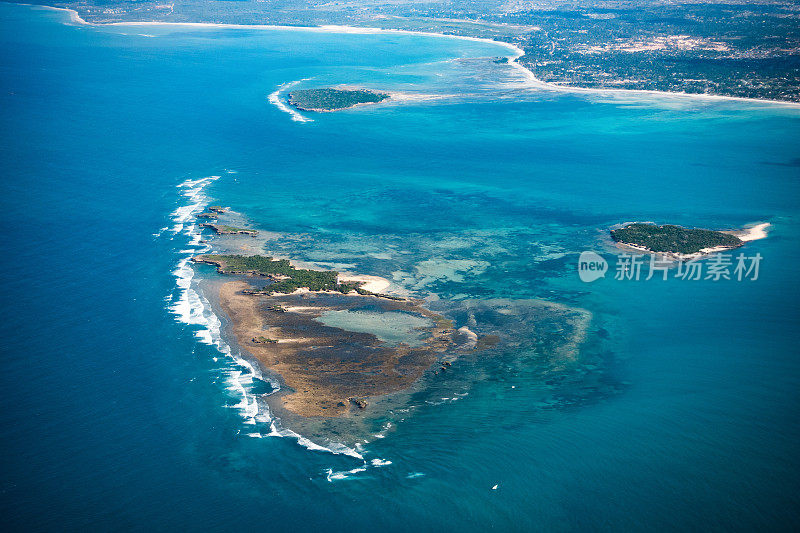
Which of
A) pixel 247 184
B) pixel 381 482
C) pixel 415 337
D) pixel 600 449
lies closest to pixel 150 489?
pixel 381 482

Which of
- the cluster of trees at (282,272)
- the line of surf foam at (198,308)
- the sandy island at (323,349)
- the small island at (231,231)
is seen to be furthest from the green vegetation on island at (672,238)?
the line of surf foam at (198,308)

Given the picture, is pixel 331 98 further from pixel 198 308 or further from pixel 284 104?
pixel 198 308

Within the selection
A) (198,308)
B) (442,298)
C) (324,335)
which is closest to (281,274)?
(198,308)

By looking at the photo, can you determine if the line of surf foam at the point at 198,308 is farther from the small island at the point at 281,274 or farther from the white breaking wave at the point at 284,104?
the white breaking wave at the point at 284,104

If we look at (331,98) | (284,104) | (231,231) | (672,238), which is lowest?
(231,231)

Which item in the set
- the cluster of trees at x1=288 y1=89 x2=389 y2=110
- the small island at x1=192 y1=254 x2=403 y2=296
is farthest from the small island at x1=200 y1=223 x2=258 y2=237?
the cluster of trees at x1=288 y1=89 x2=389 y2=110
